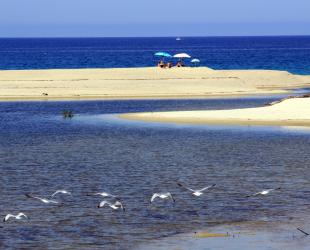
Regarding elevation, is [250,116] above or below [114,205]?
below

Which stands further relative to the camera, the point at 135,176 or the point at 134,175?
the point at 134,175

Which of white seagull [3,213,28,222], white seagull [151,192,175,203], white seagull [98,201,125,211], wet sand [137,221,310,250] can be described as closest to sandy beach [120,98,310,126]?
white seagull [151,192,175,203]

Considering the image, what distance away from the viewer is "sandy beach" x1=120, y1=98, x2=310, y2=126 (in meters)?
42.0

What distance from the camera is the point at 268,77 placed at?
7381 centimetres

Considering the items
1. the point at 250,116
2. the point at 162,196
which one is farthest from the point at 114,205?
the point at 250,116

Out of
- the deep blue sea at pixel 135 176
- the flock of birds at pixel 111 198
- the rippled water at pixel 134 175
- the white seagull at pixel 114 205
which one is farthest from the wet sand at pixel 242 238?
the white seagull at pixel 114 205

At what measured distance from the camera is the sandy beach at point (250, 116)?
4197cm

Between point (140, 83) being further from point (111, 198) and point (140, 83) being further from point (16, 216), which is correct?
point (16, 216)

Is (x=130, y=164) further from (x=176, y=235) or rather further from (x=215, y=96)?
(x=215, y=96)

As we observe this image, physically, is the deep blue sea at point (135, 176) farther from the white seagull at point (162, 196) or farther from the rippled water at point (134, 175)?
the white seagull at point (162, 196)

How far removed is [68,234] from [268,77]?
55.7m

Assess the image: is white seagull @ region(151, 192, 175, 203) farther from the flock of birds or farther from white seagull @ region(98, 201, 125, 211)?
white seagull @ region(98, 201, 125, 211)

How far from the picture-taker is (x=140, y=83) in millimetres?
67188

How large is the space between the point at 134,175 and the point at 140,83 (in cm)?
4017
